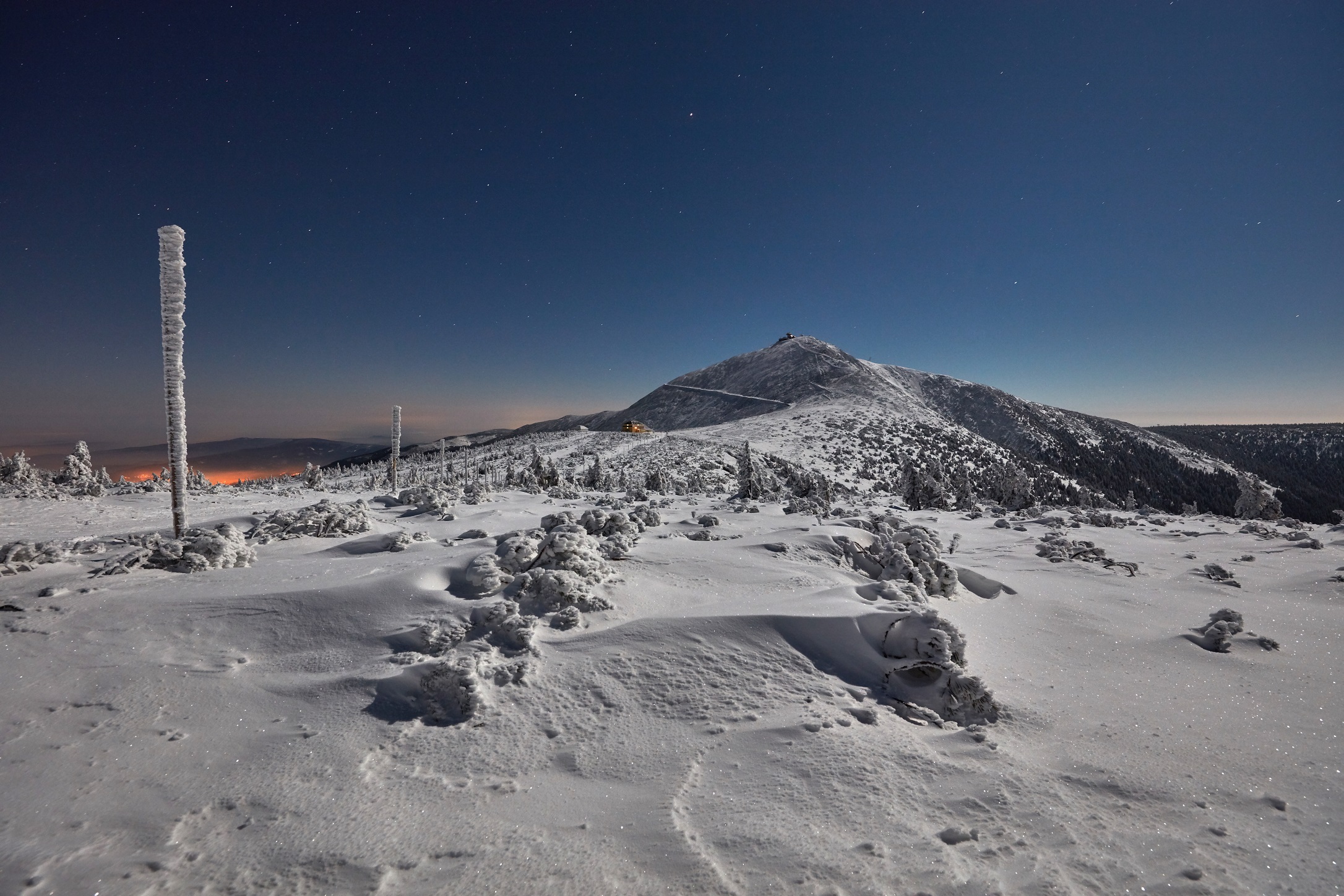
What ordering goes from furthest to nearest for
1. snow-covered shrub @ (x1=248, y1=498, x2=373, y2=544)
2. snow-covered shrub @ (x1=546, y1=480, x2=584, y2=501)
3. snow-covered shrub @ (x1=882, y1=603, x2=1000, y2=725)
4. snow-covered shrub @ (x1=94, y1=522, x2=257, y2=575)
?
1. snow-covered shrub @ (x1=546, y1=480, x2=584, y2=501)
2. snow-covered shrub @ (x1=248, y1=498, x2=373, y2=544)
3. snow-covered shrub @ (x1=94, y1=522, x2=257, y2=575)
4. snow-covered shrub @ (x1=882, y1=603, x2=1000, y2=725)

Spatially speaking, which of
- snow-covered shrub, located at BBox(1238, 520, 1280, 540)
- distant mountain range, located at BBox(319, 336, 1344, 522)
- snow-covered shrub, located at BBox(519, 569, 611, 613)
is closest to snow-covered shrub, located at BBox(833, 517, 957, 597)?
snow-covered shrub, located at BBox(519, 569, 611, 613)

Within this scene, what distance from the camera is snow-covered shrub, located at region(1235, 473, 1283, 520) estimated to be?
25078 mm

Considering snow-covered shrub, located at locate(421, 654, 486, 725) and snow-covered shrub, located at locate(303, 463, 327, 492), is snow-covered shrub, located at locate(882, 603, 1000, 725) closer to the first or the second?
snow-covered shrub, located at locate(421, 654, 486, 725)

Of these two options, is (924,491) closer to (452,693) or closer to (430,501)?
(430,501)

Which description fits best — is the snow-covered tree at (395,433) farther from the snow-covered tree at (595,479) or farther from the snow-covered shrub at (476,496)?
the snow-covered tree at (595,479)

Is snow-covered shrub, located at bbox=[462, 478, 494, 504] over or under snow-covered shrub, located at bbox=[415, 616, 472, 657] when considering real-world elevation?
over

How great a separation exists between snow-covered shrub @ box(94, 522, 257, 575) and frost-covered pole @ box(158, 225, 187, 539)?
1.53 m

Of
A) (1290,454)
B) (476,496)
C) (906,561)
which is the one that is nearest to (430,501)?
(476,496)

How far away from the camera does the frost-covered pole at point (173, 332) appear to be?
7980 mm

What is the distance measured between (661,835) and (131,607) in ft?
19.2

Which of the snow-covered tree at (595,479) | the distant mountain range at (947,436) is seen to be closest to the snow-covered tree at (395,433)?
the snow-covered tree at (595,479)

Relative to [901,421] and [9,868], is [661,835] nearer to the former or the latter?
[9,868]

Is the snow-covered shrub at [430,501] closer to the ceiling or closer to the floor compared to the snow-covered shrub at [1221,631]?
closer to the ceiling

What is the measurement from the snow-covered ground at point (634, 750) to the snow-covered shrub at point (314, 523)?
6.99 ft
